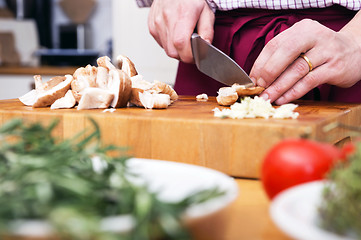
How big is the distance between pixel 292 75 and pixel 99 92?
49 centimetres

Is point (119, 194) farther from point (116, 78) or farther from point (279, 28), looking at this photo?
point (279, 28)

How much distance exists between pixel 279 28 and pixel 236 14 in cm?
16

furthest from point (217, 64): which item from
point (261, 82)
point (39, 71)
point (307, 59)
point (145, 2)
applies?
point (39, 71)

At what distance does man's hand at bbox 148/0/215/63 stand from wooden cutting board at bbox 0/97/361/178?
335mm

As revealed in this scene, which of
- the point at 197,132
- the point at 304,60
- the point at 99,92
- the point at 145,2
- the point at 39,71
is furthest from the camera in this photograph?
the point at 39,71

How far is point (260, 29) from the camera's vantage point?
1491 mm

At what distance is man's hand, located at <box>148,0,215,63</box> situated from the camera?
4.63 ft

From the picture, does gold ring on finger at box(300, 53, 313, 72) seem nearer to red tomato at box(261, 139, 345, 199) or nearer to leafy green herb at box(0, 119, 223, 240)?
red tomato at box(261, 139, 345, 199)

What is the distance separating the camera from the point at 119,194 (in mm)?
488

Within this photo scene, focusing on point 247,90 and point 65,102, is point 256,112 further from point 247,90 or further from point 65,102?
point 65,102

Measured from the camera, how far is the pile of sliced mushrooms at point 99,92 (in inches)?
45.7

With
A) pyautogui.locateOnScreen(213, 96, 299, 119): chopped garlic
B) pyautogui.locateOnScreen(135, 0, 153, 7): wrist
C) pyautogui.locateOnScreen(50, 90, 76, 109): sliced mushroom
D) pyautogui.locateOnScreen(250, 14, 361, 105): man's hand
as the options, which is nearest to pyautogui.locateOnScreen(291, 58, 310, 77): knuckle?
pyautogui.locateOnScreen(250, 14, 361, 105): man's hand

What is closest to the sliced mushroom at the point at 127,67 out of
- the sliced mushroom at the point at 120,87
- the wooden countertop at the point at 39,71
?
the sliced mushroom at the point at 120,87

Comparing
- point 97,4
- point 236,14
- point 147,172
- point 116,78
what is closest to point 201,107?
point 116,78
